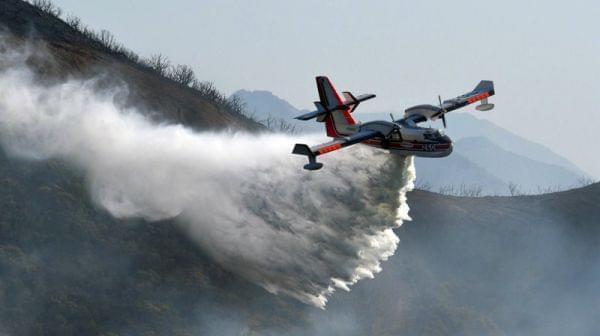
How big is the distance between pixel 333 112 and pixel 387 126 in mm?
4335

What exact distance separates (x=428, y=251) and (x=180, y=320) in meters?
26.1

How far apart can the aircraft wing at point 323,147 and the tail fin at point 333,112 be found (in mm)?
2582

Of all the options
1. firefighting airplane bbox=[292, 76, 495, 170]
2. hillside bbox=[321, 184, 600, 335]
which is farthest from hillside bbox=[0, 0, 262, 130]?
firefighting airplane bbox=[292, 76, 495, 170]

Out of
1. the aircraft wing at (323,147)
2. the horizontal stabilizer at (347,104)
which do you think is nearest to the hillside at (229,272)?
the horizontal stabilizer at (347,104)

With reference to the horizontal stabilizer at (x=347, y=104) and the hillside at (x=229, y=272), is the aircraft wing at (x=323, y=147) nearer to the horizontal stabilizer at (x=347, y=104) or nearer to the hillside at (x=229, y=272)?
the horizontal stabilizer at (x=347, y=104)

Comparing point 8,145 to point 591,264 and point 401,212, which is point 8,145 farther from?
point 591,264

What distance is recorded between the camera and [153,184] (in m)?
49.8

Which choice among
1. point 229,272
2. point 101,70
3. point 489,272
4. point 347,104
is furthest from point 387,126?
point 101,70

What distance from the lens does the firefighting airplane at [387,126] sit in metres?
39.5

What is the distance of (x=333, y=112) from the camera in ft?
142

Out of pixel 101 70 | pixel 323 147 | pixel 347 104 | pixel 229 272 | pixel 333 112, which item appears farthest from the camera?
pixel 101 70

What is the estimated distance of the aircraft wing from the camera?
35.2 meters

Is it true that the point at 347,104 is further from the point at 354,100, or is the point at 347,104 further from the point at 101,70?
the point at 101,70

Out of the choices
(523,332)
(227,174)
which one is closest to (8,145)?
(227,174)
